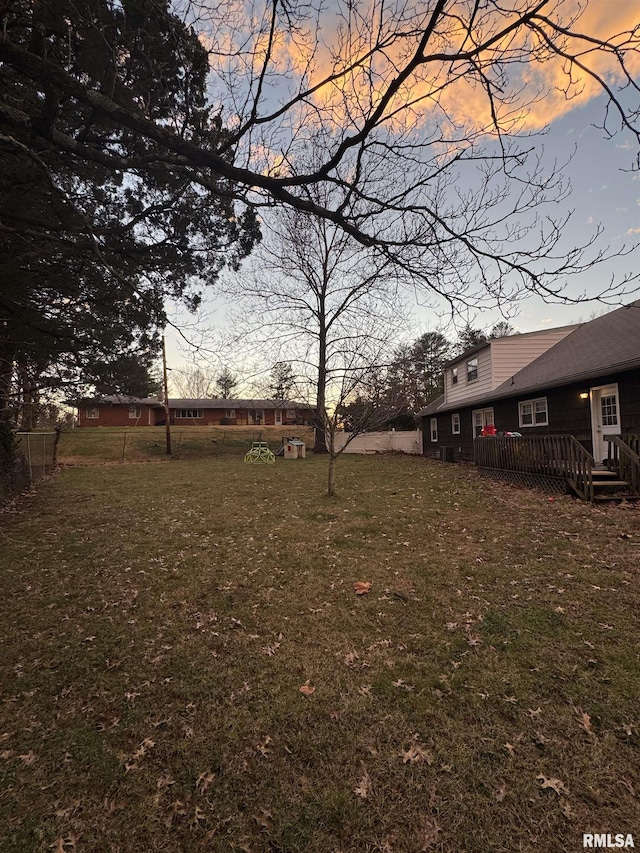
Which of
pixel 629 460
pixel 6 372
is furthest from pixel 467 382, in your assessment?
pixel 6 372

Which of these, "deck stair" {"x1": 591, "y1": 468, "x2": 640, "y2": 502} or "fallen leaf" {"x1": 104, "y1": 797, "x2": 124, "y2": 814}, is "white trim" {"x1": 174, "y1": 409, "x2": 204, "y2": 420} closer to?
"deck stair" {"x1": 591, "y1": 468, "x2": 640, "y2": 502}

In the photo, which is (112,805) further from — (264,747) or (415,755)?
(415,755)

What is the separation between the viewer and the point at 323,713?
2.76 meters

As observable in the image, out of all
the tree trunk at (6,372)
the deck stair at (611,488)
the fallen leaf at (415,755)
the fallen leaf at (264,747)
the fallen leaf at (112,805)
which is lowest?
the fallen leaf at (112,805)

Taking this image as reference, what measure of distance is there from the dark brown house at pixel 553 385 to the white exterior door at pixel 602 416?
0.9 inches

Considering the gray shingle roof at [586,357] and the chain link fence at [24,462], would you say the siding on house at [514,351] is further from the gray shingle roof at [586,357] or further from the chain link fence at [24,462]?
the chain link fence at [24,462]

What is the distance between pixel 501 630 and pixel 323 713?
1.89 meters

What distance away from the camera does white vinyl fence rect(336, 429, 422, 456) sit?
88.3ft

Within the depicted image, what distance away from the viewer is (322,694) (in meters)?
2.96

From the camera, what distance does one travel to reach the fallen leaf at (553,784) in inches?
84.0

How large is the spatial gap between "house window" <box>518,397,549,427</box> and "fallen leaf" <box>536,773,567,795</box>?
12217 millimetres

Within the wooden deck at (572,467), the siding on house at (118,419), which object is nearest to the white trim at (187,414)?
the siding on house at (118,419)

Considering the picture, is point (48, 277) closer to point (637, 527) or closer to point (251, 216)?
point (251, 216)

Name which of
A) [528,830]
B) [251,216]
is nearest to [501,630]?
[528,830]
